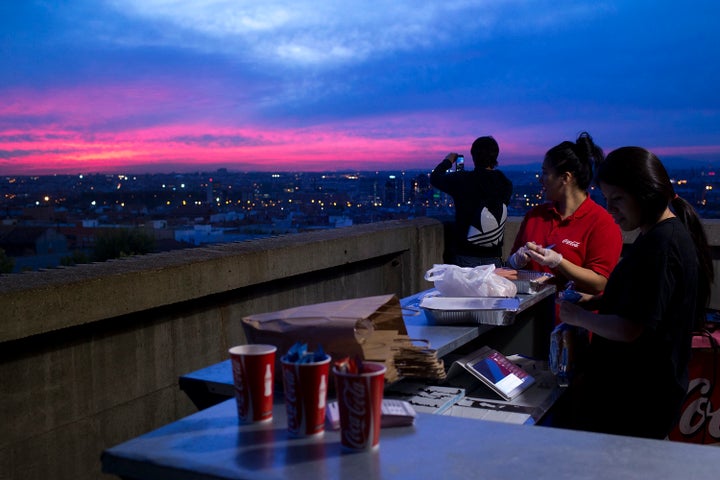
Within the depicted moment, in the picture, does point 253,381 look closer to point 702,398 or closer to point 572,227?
point 572,227

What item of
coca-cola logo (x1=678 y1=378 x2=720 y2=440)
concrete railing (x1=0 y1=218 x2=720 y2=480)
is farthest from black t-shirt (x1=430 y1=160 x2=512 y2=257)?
coca-cola logo (x1=678 y1=378 x2=720 y2=440)

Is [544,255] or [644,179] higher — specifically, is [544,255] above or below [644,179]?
below

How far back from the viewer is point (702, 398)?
4.10 m

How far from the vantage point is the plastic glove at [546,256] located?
3830mm

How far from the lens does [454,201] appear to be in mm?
6375

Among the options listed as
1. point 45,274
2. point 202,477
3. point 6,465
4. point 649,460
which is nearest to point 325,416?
point 202,477

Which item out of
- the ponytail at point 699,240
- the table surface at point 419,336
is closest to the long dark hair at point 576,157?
the table surface at point 419,336

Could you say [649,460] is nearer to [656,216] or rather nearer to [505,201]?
[656,216]

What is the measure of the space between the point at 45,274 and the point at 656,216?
2.83m

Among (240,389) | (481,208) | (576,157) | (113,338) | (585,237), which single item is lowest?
(113,338)

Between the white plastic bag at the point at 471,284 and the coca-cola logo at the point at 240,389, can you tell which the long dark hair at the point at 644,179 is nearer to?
the white plastic bag at the point at 471,284

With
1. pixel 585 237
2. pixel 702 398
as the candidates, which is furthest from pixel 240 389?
pixel 702 398

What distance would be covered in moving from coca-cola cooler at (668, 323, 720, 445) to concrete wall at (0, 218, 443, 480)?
102 inches

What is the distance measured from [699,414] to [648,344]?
5.98 ft
